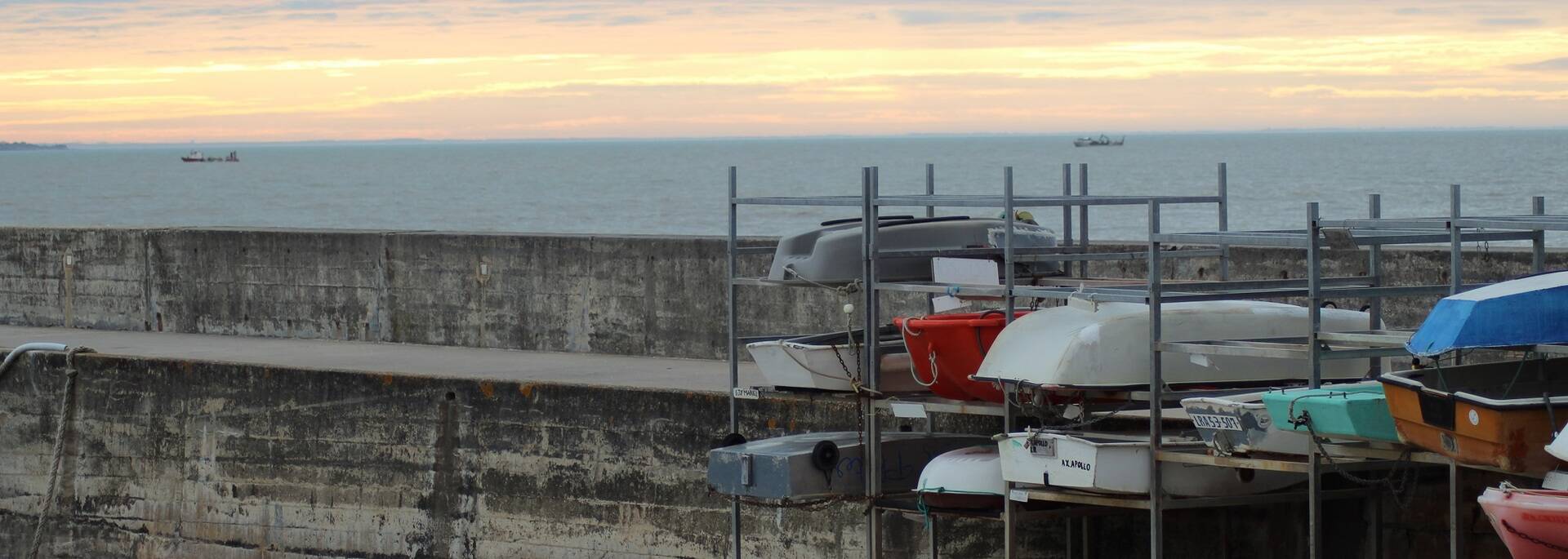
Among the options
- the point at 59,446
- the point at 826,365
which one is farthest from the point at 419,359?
the point at 826,365

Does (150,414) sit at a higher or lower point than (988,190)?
lower

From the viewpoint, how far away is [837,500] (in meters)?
9.70

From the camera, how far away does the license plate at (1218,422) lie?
805 cm

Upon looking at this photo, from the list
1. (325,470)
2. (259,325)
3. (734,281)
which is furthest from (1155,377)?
(259,325)

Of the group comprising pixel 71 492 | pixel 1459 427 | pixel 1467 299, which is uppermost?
pixel 1467 299

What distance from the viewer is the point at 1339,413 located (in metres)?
7.63

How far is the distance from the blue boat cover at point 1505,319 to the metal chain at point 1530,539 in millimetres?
645

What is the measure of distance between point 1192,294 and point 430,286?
332 inches

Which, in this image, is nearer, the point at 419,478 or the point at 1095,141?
the point at 419,478

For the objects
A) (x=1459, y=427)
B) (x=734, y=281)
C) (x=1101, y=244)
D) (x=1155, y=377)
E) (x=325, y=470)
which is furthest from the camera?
(x=325, y=470)

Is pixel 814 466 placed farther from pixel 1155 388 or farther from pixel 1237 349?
pixel 1237 349

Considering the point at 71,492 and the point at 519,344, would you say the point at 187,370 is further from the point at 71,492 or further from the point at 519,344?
the point at 519,344

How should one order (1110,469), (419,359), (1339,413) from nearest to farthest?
(1339,413) → (1110,469) → (419,359)

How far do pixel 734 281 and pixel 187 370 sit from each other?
5081mm
